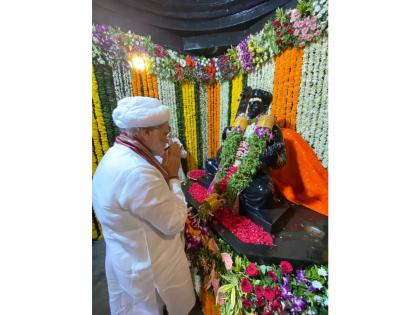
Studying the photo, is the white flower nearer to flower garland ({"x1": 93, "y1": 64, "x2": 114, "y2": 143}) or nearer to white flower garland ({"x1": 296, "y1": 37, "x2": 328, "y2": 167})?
white flower garland ({"x1": 296, "y1": 37, "x2": 328, "y2": 167})

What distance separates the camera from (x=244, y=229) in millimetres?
1219

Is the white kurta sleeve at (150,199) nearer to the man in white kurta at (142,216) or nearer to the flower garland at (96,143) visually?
the man in white kurta at (142,216)

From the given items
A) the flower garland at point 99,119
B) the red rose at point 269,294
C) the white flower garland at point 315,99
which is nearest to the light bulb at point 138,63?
the flower garland at point 99,119

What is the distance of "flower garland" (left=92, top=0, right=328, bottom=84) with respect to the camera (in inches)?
41.3

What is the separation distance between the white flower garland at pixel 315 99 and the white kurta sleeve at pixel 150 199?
3.86ft

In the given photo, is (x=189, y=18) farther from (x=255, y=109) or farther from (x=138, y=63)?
(x=255, y=109)

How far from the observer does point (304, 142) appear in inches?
60.9

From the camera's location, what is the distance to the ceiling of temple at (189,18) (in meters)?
1.02

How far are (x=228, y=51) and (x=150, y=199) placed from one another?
5.15ft

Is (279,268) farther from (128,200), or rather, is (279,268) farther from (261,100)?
(261,100)

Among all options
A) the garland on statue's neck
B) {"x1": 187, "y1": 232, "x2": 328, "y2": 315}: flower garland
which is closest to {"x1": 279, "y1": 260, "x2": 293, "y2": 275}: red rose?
{"x1": 187, "y1": 232, "x2": 328, "y2": 315}: flower garland

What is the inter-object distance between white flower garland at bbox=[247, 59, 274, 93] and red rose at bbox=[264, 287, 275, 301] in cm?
156

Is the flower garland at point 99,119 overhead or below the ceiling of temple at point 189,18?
below

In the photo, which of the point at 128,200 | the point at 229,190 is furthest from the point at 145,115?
the point at 229,190
